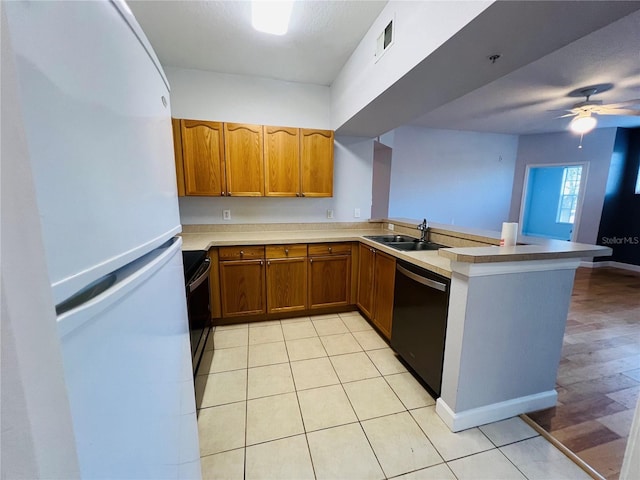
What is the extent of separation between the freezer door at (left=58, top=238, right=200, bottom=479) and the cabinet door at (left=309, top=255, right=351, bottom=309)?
2092 mm

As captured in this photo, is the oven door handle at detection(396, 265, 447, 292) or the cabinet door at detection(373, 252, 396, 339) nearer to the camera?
the oven door handle at detection(396, 265, 447, 292)

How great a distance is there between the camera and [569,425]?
1.59 m

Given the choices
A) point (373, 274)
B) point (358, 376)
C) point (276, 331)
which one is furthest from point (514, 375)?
point (276, 331)

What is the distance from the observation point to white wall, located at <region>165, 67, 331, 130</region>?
2.77 m

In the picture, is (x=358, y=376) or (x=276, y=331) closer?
(x=358, y=376)

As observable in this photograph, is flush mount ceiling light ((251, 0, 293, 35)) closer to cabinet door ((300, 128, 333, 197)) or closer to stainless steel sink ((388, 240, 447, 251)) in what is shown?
cabinet door ((300, 128, 333, 197))

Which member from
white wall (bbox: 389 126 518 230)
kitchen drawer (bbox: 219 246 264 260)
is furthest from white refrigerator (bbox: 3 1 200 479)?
white wall (bbox: 389 126 518 230)

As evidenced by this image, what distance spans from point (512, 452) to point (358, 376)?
0.96 m

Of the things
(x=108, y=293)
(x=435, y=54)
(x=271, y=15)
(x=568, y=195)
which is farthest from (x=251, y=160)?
(x=568, y=195)

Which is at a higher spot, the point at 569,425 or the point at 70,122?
the point at 70,122

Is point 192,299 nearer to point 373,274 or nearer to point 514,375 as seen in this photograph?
point 373,274

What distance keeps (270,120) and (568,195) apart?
7.53 meters

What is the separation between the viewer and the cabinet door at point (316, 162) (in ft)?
9.53

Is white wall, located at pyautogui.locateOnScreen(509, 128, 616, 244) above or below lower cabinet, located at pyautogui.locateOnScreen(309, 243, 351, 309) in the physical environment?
above
